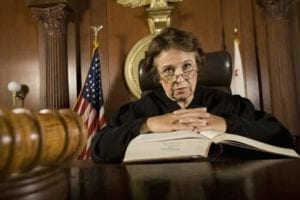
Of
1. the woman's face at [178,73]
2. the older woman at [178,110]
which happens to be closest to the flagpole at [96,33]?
the older woman at [178,110]

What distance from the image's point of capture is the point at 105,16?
10.8ft

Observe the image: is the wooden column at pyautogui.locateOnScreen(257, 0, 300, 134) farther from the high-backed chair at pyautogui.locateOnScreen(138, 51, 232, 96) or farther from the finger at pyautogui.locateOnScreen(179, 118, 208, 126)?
the finger at pyautogui.locateOnScreen(179, 118, 208, 126)

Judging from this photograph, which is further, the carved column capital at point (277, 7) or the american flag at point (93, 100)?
the carved column capital at point (277, 7)

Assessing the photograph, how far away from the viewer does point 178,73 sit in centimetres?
A: 171

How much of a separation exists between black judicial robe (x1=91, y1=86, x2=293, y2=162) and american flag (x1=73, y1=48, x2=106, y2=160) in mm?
1054

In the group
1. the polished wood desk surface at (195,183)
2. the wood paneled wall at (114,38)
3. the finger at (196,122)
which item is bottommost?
the polished wood desk surface at (195,183)

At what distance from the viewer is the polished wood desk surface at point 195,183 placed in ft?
1.68

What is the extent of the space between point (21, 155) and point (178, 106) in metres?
1.41

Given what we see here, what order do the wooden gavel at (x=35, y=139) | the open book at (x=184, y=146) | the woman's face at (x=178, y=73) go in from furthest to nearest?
1. the woman's face at (x=178, y=73)
2. the open book at (x=184, y=146)
3. the wooden gavel at (x=35, y=139)

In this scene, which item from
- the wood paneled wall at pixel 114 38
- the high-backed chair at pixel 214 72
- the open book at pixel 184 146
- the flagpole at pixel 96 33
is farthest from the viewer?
the wood paneled wall at pixel 114 38

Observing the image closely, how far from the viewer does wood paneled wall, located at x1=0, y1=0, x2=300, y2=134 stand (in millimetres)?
3148

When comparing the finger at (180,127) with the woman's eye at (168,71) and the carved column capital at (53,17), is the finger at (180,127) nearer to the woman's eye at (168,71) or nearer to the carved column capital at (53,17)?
the woman's eye at (168,71)

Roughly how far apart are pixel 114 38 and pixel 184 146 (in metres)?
2.32

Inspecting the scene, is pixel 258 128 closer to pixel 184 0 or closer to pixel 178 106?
pixel 178 106
